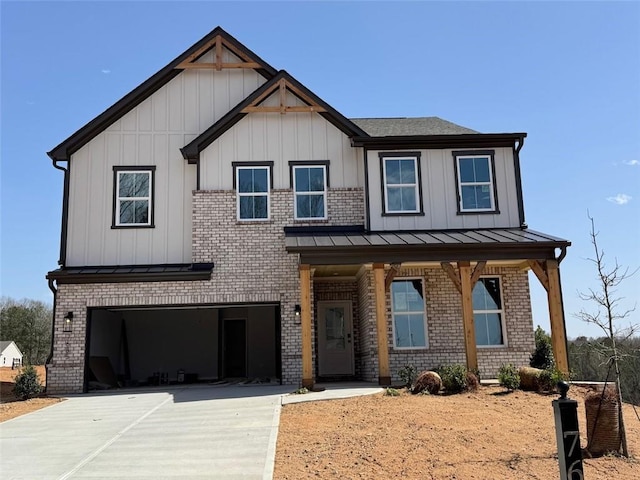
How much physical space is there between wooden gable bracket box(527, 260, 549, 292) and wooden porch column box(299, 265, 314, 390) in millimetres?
5257

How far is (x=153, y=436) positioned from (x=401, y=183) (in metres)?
9.25

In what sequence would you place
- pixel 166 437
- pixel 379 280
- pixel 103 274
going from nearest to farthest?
pixel 166 437 < pixel 379 280 < pixel 103 274

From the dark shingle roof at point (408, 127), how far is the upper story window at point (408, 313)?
4.11 m

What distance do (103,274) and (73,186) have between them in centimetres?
272

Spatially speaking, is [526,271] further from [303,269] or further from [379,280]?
[303,269]

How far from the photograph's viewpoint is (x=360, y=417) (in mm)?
9742

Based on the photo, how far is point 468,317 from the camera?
13.6 meters

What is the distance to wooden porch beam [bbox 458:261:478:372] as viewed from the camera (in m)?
13.4

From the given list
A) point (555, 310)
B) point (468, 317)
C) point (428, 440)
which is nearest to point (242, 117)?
point (468, 317)

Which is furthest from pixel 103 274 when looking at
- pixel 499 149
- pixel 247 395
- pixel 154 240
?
pixel 499 149

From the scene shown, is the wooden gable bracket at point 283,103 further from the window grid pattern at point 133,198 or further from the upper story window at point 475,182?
the upper story window at point 475,182

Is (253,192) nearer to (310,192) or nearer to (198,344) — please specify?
(310,192)

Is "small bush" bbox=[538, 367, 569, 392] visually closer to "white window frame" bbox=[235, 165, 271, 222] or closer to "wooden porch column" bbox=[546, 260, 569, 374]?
"wooden porch column" bbox=[546, 260, 569, 374]

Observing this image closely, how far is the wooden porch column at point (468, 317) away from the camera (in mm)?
13375
